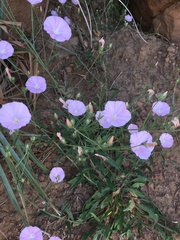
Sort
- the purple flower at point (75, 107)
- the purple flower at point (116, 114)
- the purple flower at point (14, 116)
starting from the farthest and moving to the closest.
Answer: the purple flower at point (75, 107) → the purple flower at point (116, 114) → the purple flower at point (14, 116)

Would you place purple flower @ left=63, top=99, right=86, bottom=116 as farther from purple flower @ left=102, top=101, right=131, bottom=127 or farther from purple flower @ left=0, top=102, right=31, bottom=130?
purple flower @ left=0, top=102, right=31, bottom=130

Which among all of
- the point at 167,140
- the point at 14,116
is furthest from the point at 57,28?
the point at 167,140

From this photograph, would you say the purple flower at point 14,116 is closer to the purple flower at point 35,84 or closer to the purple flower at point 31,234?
the purple flower at point 35,84

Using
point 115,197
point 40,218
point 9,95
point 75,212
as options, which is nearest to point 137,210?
point 115,197

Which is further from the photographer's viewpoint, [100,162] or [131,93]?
[131,93]

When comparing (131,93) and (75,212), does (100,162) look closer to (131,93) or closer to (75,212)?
(75,212)

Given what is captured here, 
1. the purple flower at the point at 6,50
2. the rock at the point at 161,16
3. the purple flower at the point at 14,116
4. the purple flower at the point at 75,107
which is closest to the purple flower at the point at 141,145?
the purple flower at the point at 75,107

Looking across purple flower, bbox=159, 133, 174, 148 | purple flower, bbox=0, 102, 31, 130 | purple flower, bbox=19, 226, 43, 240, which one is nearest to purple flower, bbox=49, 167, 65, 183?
purple flower, bbox=19, 226, 43, 240
